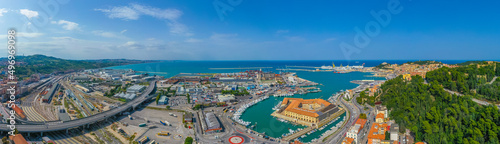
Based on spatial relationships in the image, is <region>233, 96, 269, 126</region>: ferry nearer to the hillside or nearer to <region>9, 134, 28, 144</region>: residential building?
<region>9, 134, 28, 144</region>: residential building

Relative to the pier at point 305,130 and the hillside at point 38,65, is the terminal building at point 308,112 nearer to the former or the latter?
the pier at point 305,130

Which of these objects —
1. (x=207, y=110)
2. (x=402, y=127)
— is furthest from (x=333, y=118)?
(x=207, y=110)

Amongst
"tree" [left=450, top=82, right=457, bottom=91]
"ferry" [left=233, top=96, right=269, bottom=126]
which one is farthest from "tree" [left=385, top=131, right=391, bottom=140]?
"tree" [left=450, top=82, right=457, bottom=91]

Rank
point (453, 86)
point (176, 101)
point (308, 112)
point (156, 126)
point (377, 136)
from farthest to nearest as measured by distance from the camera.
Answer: point (176, 101)
point (453, 86)
point (308, 112)
point (156, 126)
point (377, 136)

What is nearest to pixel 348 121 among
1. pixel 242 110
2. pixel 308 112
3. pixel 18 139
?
pixel 308 112

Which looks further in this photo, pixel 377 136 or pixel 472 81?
pixel 472 81

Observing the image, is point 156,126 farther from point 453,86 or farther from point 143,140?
point 453,86

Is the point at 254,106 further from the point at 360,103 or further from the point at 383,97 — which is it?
the point at 383,97
